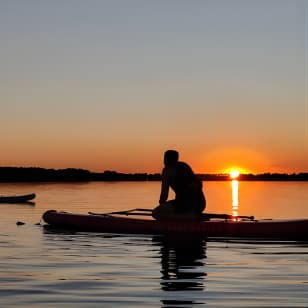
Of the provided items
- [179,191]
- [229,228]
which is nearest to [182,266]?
[179,191]

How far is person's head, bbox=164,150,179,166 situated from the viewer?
17.7 metres

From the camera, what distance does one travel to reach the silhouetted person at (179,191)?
18.1 metres

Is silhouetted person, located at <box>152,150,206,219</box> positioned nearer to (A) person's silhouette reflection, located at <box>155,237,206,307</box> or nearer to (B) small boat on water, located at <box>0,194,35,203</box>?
(A) person's silhouette reflection, located at <box>155,237,206,307</box>

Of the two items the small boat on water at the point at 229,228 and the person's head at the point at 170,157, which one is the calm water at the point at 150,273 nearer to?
the small boat on water at the point at 229,228

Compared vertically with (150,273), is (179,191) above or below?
above

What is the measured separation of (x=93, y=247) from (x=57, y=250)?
3.31 feet

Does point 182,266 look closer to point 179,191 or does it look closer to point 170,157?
point 170,157

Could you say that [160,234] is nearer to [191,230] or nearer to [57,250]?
[191,230]

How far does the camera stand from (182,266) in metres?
13.2

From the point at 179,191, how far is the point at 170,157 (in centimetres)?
132

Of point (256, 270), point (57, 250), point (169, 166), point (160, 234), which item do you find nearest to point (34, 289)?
point (256, 270)

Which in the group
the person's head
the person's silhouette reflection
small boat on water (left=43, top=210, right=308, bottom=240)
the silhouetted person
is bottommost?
the person's silhouette reflection

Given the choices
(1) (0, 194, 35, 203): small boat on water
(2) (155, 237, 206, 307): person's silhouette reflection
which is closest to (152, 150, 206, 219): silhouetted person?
(2) (155, 237, 206, 307): person's silhouette reflection

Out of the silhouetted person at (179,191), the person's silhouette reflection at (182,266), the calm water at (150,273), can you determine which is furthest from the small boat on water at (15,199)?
the person's silhouette reflection at (182,266)
